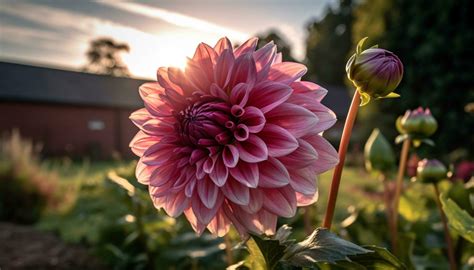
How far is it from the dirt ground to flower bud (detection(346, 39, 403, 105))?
2.23m

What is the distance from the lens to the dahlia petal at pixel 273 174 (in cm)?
66

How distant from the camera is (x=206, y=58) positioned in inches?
29.1

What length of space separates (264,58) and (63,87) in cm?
1980

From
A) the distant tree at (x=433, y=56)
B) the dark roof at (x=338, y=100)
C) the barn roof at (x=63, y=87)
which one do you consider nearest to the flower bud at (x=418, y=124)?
the distant tree at (x=433, y=56)

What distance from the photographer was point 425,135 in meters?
1.14

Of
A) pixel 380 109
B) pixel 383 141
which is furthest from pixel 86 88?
pixel 383 141

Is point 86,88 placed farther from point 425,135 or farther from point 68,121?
point 425,135

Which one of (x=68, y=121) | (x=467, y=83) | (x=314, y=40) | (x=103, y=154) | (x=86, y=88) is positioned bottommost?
(x=103, y=154)

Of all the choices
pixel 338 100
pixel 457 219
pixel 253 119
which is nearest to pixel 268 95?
pixel 253 119

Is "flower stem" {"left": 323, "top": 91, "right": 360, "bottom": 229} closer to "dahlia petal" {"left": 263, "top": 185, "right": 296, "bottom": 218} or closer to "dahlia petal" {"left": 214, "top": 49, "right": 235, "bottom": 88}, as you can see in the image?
"dahlia petal" {"left": 263, "top": 185, "right": 296, "bottom": 218}

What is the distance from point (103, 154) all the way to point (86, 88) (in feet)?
11.4

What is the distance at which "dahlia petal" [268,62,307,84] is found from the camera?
0.72 metres

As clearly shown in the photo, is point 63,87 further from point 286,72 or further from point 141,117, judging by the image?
point 286,72

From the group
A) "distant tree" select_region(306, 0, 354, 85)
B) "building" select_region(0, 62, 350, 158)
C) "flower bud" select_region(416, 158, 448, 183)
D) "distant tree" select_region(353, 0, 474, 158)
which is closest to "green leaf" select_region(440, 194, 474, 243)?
"flower bud" select_region(416, 158, 448, 183)
